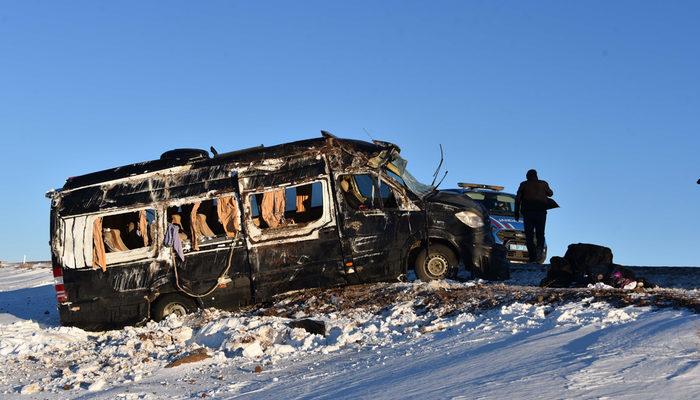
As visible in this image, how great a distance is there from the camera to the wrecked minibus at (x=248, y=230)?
13.9 m

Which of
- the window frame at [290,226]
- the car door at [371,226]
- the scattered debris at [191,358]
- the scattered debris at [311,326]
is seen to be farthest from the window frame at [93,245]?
the scattered debris at [311,326]

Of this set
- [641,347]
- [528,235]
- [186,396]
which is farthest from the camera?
[528,235]

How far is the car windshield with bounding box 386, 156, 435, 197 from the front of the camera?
1424 cm

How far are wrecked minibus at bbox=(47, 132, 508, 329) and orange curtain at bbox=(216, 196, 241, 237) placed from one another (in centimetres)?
2

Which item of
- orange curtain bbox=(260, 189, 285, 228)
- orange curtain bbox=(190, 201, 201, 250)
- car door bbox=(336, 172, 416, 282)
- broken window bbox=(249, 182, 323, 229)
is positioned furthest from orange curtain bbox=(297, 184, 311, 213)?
orange curtain bbox=(190, 201, 201, 250)

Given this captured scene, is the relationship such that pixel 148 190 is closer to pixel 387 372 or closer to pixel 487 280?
pixel 487 280

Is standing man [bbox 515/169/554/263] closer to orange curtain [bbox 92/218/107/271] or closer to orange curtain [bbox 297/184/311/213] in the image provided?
orange curtain [bbox 297/184/311/213]

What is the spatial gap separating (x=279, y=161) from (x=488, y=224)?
352 cm

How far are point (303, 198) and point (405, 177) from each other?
5.66 feet

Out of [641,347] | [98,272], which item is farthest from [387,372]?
[98,272]

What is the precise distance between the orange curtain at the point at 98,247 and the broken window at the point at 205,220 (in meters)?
1.19

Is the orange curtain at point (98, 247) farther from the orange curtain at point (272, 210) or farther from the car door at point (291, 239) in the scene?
the orange curtain at point (272, 210)

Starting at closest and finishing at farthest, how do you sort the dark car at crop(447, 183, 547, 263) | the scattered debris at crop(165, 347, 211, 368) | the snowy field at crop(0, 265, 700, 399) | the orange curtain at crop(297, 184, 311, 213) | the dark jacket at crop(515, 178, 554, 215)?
the snowy field at crop(0, 265, 700, 399)
the scattered debris at crop(165, 347, 211, 368)
the orange curtain at crop(297, 184, 311, 213)
the dark jacket at crop(515, 178, 554, 215)
the dark car at crop(447, 183, 547, 263)

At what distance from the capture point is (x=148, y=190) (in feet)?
46.9
